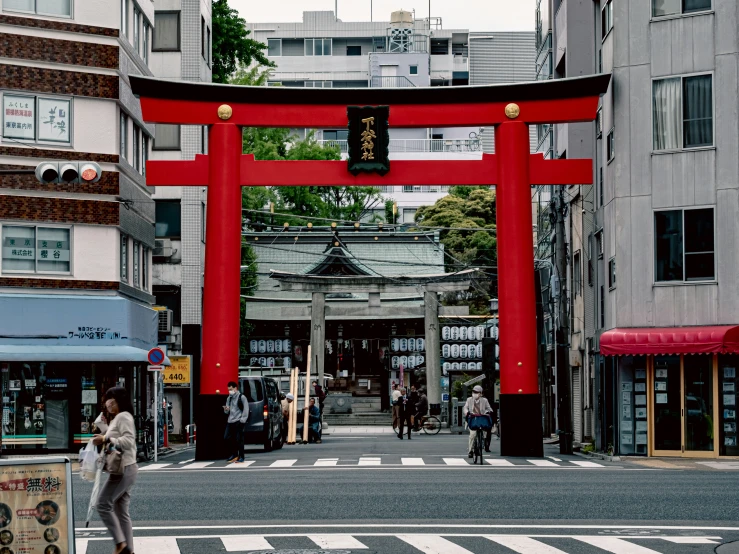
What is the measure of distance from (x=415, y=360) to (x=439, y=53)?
36.5 meters

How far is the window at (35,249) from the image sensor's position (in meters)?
31.6

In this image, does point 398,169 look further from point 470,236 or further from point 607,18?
point 470,236

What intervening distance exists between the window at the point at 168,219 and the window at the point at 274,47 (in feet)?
162

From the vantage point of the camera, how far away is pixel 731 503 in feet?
Answer: 55.8

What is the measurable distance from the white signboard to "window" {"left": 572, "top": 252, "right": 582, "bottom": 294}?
18.9 metres

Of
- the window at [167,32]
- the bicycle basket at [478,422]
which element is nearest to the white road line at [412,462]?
the bicycle basket at [478,422]

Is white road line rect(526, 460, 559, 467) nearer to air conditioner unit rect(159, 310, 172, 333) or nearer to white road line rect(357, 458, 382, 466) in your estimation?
white road line rect(357, 458, 382, 466)

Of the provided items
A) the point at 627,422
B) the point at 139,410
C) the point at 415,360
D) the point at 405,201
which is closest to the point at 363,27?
the point at 405,201

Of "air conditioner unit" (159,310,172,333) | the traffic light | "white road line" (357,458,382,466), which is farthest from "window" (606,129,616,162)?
"air conditioner unit" (159,310,172,333)

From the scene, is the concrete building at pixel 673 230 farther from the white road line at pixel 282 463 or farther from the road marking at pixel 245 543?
the road marking at pixel 245 543

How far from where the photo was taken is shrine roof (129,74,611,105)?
30344 millimetres

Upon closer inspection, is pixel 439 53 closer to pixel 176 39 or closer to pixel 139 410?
pixel 176 39

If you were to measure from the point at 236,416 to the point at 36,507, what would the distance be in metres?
17.1

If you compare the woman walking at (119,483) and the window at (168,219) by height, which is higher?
the window at (168,219)
